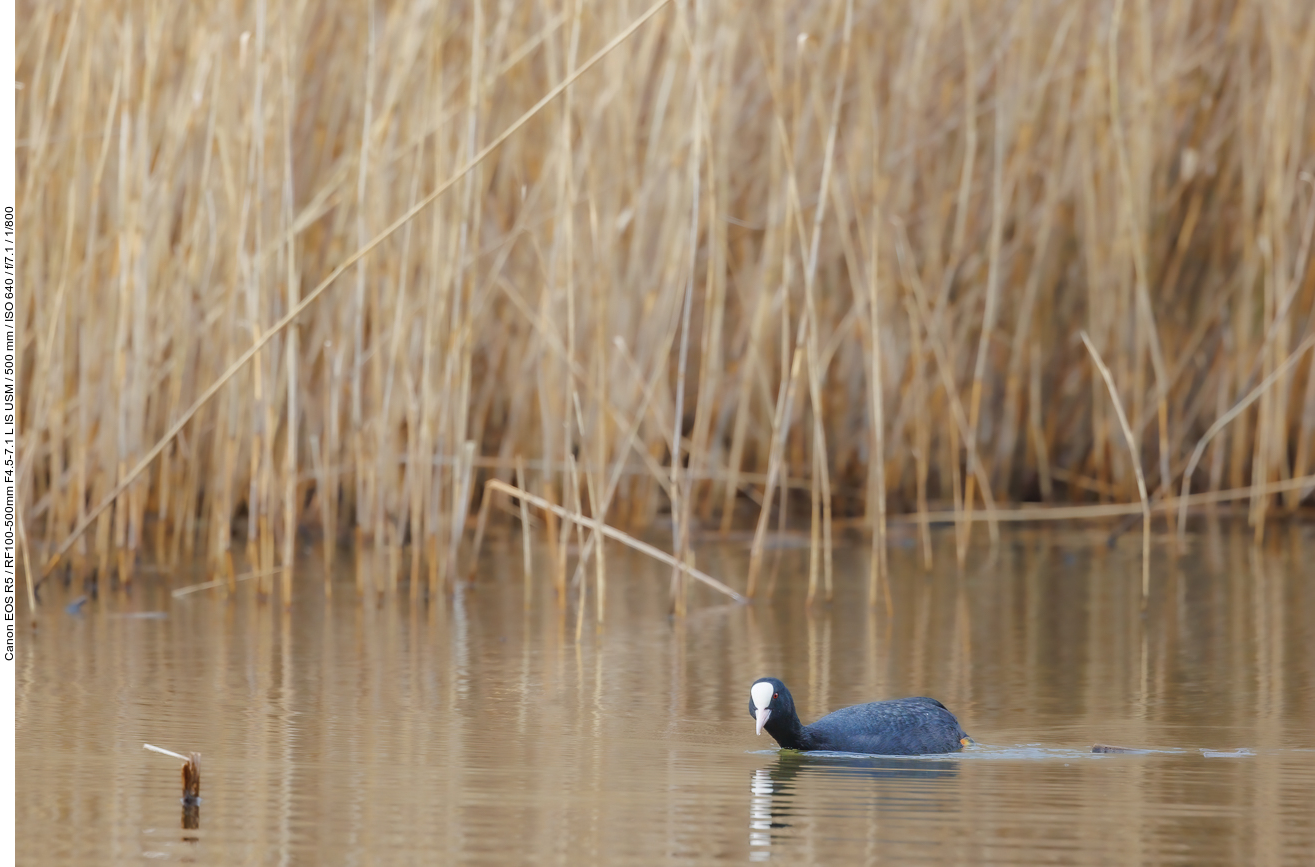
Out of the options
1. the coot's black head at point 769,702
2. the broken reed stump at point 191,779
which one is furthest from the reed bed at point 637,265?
the broken reed stump at point 191,779

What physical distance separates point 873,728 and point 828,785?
0.35 metres

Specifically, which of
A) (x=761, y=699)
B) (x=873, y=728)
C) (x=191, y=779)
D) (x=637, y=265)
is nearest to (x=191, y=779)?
(x=191, y=779)

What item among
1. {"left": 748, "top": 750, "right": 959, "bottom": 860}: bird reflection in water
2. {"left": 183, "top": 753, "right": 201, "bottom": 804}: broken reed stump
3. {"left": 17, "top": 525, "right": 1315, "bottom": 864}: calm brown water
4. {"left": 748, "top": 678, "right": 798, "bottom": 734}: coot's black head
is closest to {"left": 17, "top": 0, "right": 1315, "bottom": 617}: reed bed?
{"left": 17, "top": 525, "right": 1315, "bottom": 864}: calm brown water

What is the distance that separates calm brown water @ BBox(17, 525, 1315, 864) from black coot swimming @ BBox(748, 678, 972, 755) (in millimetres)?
50

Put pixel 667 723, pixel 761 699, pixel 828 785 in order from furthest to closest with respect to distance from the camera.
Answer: pixel 667 723
pixel 761 699
pixel 828 785

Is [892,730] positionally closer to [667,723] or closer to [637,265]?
[667,723]

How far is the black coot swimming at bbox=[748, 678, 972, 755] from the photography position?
3.68 metres

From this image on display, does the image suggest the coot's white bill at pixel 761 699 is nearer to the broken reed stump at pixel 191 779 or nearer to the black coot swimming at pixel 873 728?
the black coot swimming at pixel 873 728

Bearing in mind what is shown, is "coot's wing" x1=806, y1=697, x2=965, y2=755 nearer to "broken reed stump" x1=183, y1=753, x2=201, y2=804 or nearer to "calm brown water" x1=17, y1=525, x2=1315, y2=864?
"calm brown water" x1=17, y1=525, x2=1315, y2=864

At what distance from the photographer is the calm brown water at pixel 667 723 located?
289 centimetres

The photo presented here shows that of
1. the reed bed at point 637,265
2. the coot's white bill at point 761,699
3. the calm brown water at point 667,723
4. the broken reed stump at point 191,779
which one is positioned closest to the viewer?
the calm brown water at point 667,723

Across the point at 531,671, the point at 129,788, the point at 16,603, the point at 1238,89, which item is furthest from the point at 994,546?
the point at 129,788

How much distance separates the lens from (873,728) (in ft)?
12.3

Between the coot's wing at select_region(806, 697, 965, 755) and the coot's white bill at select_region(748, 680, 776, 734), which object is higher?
the coot's white bill at select_region(748, 680, 776, 734)
